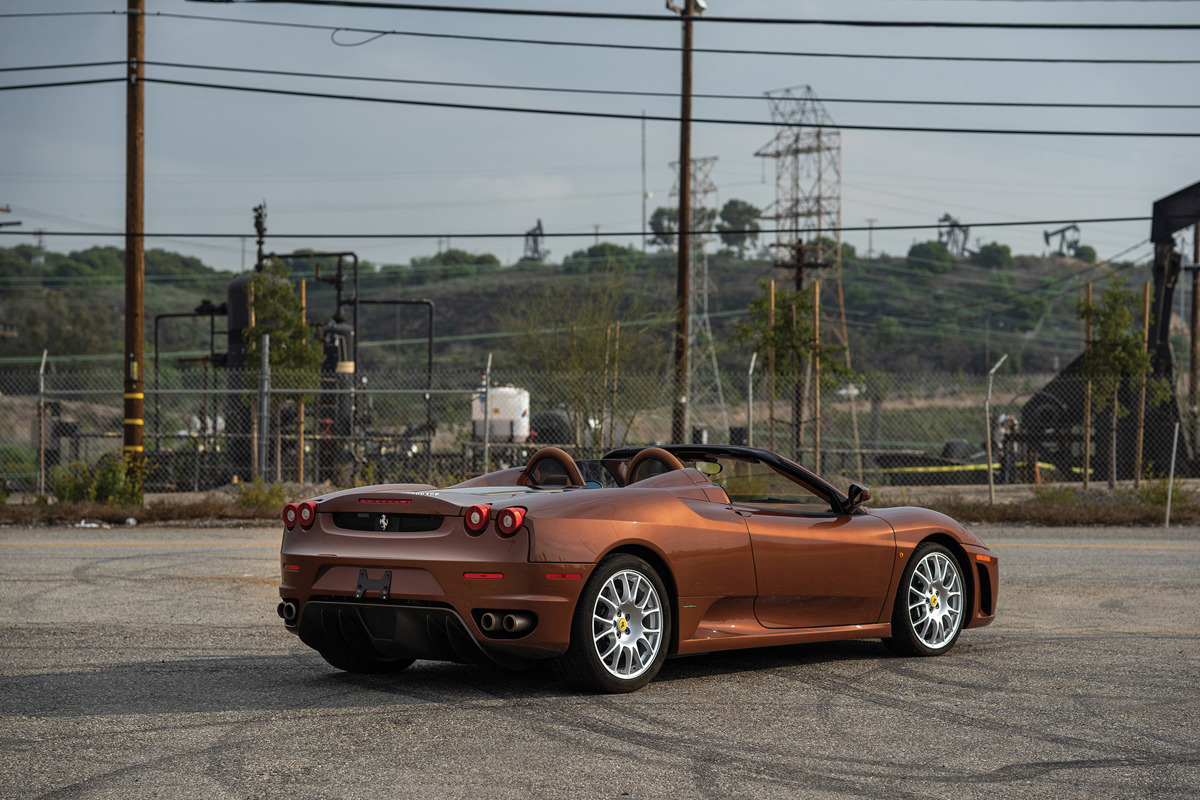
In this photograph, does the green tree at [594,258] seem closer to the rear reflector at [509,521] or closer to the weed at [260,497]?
the weed at [260,497]

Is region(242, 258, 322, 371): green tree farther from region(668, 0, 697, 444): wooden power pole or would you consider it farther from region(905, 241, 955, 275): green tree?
region(905, 241, 955, 275): green tree

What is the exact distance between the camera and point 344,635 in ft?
19.7

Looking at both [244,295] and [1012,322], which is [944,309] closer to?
[1012,322]

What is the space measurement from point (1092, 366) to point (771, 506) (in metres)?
17.2

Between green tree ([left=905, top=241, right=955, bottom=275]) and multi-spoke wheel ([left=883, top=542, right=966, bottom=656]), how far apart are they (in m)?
144

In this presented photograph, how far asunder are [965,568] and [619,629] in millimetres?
2719

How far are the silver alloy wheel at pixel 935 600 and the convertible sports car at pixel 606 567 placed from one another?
0.05 ft

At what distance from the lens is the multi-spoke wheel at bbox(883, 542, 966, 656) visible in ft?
23.4

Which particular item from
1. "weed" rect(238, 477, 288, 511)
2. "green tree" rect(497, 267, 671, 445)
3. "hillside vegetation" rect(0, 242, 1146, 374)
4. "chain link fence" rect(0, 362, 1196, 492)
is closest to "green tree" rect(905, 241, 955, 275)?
"hillside vegetation" rect(0, 242, 1146, 374)

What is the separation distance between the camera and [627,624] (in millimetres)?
5930

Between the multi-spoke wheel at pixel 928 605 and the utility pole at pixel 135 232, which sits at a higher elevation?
the utility pole at pixel 135 232

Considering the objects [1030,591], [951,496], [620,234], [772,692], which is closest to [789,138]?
[620,234]

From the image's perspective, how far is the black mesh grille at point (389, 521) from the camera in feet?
19.1

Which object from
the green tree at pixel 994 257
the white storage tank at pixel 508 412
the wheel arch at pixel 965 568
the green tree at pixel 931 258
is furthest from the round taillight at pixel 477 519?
the green tree at pixel 994 257
